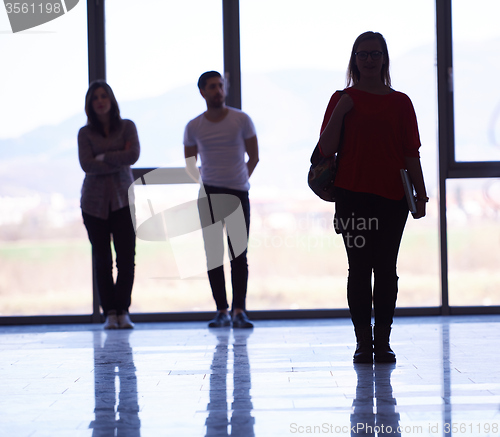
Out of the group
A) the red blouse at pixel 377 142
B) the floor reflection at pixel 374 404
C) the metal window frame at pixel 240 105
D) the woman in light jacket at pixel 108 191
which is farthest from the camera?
the metal window frame at pixel 240 105

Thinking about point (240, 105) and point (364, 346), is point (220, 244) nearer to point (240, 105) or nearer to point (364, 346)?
point (240, 105)

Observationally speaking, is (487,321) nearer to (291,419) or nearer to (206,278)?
(206,278)

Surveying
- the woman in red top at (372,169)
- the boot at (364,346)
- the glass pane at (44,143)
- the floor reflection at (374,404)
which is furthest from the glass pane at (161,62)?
the floor reflection at (374,404)

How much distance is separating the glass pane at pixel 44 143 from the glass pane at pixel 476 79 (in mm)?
2311

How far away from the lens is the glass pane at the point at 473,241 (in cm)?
412

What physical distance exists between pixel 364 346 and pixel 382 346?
0.07 metres

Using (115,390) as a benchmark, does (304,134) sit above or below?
above

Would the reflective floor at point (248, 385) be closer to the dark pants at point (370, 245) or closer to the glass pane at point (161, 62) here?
the dark pants at point (370, 245)

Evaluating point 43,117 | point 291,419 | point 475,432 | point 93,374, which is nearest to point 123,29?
point 43,117

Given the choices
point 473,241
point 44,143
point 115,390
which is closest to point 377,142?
point 115,390

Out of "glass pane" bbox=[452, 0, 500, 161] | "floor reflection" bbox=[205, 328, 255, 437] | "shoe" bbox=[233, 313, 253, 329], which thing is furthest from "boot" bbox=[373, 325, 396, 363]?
"glass pane" bbox=[452, 0, 500, 161]

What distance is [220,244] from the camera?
3.80 m

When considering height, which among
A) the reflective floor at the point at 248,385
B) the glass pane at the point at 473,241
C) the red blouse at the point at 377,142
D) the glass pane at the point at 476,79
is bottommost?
the reflective floor at the point at 248,385

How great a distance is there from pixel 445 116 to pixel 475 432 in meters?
2.81
